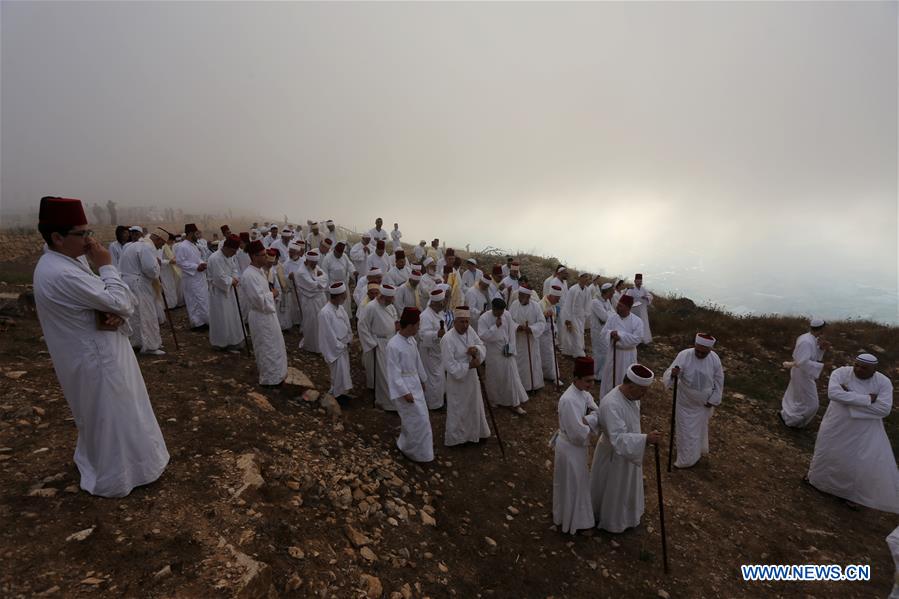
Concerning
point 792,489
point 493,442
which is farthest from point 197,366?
point 792,489

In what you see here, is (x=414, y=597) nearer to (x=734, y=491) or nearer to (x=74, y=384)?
(x=74, y=384)

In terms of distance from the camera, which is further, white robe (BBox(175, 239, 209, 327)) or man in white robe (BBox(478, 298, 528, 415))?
white robe (BBox(175, 239, 209, 327))

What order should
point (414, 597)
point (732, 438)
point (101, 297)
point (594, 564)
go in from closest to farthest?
point (101, 297), point (414, 597), point (594, 564), point (732, 438)

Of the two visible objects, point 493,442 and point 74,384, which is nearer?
point 74,384

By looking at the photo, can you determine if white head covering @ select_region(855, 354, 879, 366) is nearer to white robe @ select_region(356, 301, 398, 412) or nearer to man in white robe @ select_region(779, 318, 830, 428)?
man in white robe @ select_region(779, 318, 830, 428)

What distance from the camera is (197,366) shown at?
23.3ft

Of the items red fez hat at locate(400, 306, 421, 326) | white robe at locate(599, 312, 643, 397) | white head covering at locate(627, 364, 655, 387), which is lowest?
white robe at locate(599, 312, 643, 397)

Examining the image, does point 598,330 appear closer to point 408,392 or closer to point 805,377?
point 805,377

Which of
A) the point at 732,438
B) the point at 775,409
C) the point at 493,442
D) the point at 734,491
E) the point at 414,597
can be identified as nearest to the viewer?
the point at 414,597

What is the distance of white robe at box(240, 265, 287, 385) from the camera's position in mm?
6555

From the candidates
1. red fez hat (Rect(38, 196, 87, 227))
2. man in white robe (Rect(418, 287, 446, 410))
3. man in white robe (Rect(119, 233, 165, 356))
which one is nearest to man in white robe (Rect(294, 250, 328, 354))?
man in white robe (Rect(119, 233, 165, 356))

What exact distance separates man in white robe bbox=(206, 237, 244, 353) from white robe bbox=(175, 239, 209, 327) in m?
1.70

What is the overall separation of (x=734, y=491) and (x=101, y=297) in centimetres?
803

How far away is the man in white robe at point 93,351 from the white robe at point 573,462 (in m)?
4.01
